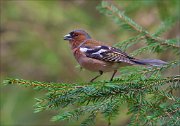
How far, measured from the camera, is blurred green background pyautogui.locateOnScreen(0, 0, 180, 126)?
299 inches

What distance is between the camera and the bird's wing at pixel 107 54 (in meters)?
4.59

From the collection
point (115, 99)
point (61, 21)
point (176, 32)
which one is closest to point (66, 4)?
point (61, 21)

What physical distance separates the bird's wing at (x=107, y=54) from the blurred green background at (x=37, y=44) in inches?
95.8

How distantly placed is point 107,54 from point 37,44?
3.21m

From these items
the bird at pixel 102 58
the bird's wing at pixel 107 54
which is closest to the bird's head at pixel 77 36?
the bird at pixel 102 58

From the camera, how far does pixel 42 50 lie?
25.2ft

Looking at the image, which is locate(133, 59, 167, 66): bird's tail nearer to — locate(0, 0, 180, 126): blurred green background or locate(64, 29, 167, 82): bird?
locate(64, 29, 167, 82): bird

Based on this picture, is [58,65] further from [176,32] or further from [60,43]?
[176,32]

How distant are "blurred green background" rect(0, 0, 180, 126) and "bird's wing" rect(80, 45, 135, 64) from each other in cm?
243

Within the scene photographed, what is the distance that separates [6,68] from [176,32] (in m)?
3.15

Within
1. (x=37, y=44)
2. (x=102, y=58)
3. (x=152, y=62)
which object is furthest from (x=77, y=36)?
(x=37, y=44)

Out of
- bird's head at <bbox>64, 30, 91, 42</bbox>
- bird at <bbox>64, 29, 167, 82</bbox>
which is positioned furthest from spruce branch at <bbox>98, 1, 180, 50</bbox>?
bird's head at <bbox>64, 30, 91, 42</bbox>

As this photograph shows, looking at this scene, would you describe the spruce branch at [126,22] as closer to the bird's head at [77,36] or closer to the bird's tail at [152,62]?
the bird's tail at [152,62]

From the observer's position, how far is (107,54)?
188 inches
